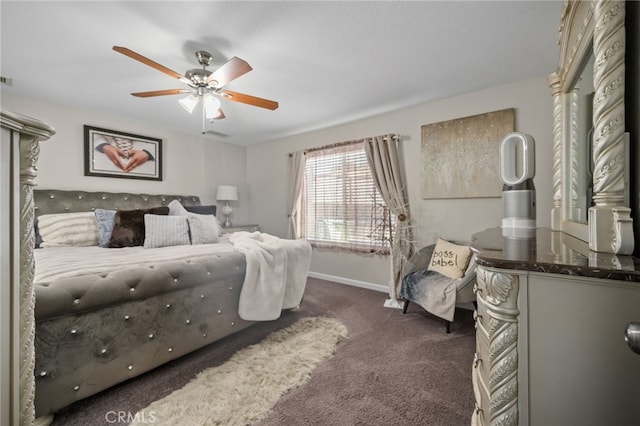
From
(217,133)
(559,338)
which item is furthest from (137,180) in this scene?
(559,338)

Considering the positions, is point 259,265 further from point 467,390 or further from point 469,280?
point 469,280

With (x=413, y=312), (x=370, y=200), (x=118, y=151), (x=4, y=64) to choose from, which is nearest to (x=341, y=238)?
(x=370, y=200)

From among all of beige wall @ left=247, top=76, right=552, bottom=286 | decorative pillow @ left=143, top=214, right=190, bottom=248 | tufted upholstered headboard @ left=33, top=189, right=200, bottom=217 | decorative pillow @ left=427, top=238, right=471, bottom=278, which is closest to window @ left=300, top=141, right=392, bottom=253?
beige wall @ left=247, top=76, right=552, bottom=286

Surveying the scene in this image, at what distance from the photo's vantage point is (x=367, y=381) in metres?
1.60

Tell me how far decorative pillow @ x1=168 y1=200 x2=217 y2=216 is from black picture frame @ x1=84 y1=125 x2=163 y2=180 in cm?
73

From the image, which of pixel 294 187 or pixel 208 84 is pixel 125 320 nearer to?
pixel 208 84

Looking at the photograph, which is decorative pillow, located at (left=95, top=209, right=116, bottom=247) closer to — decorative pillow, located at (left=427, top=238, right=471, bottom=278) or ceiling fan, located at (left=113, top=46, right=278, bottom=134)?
ceiling fan, located at (left=113, top=46, right=278, bottom=134)

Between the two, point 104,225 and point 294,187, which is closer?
point 104,225

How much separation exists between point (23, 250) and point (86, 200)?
299cm

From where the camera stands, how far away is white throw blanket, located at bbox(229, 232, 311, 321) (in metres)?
2.10

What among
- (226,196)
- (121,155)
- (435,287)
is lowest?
(435,287)

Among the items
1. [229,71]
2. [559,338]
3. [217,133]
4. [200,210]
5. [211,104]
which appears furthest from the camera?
[217,133]

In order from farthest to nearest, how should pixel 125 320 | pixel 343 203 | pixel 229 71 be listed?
pixel 343 203, pixel 229 71, pixel 125 320

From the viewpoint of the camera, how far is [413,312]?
105 inches
